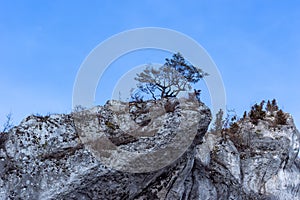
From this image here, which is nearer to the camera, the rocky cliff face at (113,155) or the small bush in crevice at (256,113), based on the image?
the rocky cliff face at (113,155)

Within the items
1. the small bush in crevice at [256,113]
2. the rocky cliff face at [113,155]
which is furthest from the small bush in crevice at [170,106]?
the small bush in crevice at [256,113]

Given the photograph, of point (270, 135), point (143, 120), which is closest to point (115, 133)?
point (143, 120)

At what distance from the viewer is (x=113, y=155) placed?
A: 15.6m

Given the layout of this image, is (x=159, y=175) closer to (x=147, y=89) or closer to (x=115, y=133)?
(x=115, y=133)

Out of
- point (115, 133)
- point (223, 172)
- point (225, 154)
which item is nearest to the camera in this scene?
point (115, 133)

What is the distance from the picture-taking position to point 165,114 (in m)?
17.0

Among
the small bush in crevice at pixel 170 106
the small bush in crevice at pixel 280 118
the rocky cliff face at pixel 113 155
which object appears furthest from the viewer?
the small bush in crevice at pixel 280 118

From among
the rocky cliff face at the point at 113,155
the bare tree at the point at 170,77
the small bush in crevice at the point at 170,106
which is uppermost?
the bare tree at the point at 170,77

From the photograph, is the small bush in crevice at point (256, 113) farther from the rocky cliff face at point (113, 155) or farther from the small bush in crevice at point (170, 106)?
the small bush in crevice at point (170, 106)

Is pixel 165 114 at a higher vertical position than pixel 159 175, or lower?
higher

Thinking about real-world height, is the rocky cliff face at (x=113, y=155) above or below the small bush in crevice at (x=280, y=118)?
below

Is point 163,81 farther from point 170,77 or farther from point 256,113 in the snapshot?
point 256,113

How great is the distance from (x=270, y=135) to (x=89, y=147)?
13715 mm

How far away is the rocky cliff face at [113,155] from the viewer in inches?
594
